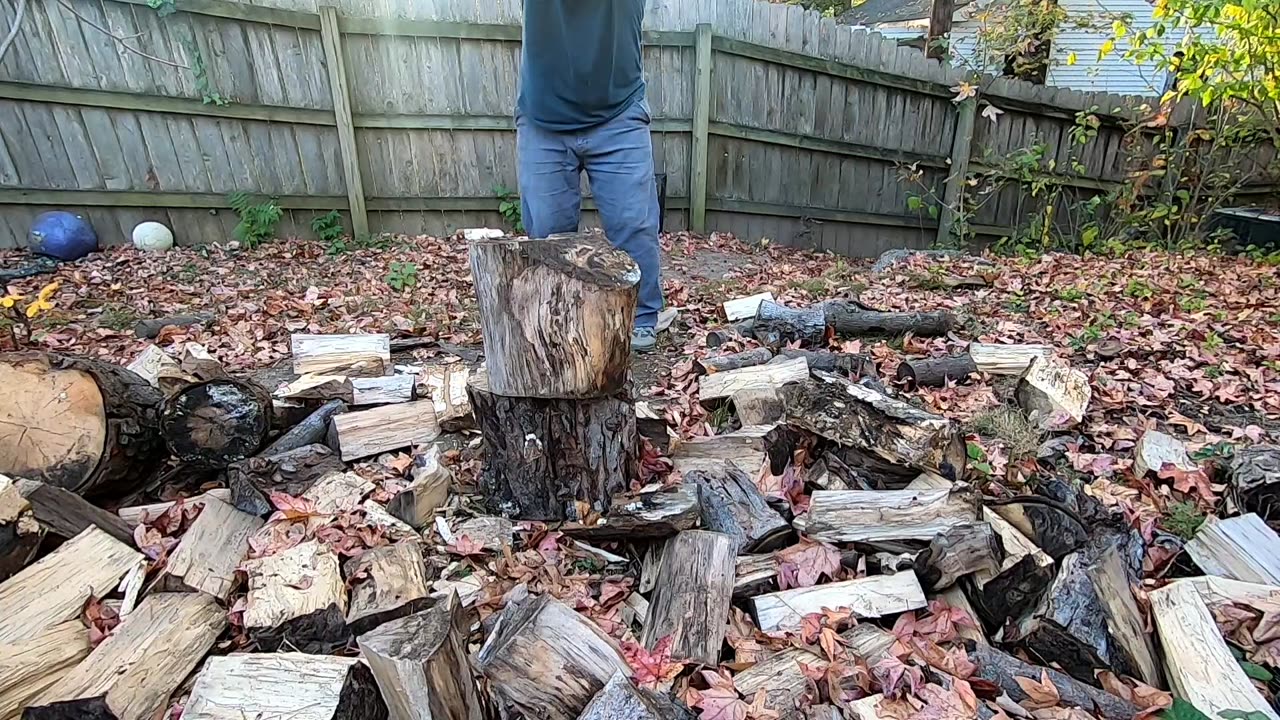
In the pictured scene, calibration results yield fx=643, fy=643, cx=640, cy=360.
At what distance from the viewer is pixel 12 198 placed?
4.48 meters

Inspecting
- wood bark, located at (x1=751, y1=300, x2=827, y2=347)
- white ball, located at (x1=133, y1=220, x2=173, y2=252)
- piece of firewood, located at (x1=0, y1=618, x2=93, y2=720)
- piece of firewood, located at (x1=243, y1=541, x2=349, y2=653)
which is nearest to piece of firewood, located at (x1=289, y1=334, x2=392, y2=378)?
piece of firewood, located at (x1=243, y1=541, x2=349, y2=653)

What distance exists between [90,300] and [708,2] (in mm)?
4976

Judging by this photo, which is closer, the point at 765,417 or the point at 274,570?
the point at 274,570

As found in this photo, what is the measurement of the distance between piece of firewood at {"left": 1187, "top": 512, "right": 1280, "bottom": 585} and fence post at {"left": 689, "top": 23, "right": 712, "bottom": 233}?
486cm

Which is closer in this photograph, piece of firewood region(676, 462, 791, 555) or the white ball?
piece of firewood region(676, 462, 791, 555)

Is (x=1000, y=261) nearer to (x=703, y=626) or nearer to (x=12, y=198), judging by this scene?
(x=703, y=626)

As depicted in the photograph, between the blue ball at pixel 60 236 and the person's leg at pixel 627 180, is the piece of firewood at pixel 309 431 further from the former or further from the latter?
the blue ball at pixel 60 236

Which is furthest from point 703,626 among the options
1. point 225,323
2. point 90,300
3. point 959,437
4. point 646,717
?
point 90,300

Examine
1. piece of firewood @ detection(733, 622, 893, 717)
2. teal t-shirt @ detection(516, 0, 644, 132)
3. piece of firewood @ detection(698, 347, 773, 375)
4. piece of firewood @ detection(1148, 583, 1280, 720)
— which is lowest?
piece of firewood @ detection(698, 347, 773, 375)

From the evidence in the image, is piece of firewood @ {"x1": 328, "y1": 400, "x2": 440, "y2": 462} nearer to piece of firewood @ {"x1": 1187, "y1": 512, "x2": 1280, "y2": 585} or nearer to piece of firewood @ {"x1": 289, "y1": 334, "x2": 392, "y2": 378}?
piece of firewood @ {"x1": 289, "y1": 334, "x2": 392, "y2": 378}

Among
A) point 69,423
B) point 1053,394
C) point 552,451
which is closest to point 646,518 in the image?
point 552,451

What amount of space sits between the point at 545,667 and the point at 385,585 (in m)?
0.46

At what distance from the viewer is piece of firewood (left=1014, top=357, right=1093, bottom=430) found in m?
2.15

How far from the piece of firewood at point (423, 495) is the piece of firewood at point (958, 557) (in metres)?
1.20
